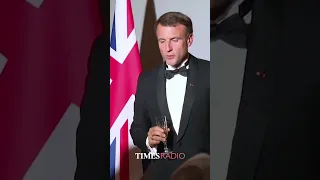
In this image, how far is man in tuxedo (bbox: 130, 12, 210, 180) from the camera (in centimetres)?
212

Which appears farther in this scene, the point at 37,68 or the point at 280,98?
the point at 37,68

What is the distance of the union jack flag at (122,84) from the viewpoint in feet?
7.13

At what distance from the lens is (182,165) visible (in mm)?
2119

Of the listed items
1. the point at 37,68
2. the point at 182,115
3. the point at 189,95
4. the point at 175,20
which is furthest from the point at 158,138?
the point at 37,68

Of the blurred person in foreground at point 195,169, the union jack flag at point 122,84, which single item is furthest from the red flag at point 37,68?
the blurred person in foreground at point 195,169

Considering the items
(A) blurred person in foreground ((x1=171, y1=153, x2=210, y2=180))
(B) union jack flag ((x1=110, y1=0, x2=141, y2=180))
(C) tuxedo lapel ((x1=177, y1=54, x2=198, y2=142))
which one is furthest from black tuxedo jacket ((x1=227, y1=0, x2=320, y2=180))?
(B) union jack flag ((x1=110, y1=0, x2=141, y2=180))

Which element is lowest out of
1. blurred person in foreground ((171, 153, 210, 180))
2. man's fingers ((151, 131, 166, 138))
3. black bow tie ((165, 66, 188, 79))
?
blurred person in foreground ((171, 153, 210, 180))

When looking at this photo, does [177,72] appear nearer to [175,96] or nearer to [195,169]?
[175,96]

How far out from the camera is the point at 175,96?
215 centimetres

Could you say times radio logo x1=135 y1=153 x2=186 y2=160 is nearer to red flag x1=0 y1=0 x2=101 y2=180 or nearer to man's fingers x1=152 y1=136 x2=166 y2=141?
man's fingers x1=152 y1=136 x2=166 y2=141

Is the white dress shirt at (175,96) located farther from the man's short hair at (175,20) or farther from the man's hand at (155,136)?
the man's short hair at (175,20)

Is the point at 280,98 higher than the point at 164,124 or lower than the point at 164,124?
higher

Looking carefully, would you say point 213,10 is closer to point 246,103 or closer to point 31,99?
point 246,103

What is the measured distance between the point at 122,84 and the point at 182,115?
0.37 meters
